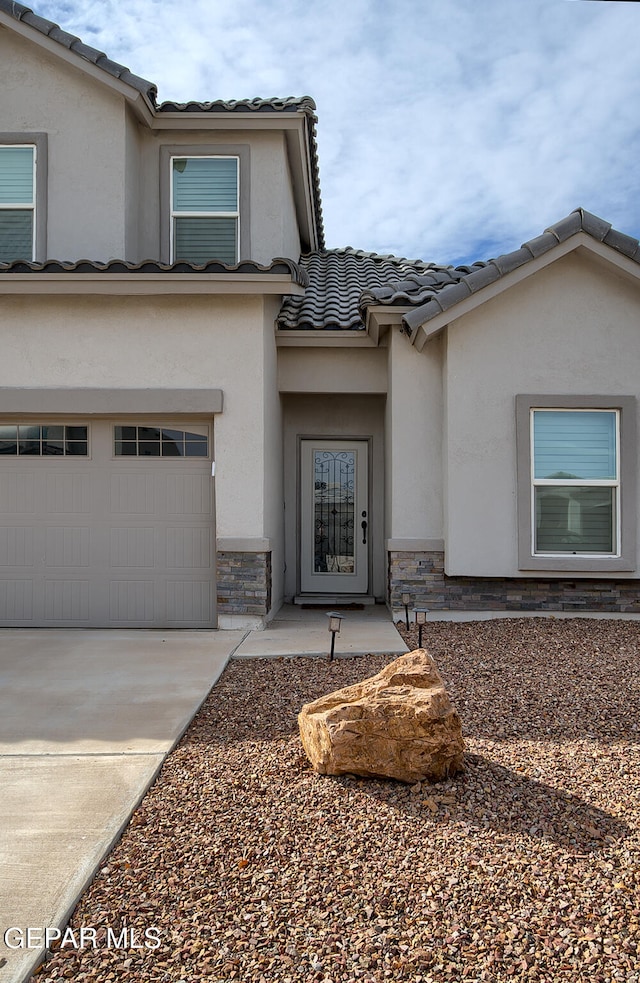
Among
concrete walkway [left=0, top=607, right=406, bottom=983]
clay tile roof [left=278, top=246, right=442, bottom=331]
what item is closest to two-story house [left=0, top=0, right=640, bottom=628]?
clay tile roof [left=278, top=246, right=442, bottom=331]

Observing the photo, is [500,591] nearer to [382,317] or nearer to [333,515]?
[333,515]

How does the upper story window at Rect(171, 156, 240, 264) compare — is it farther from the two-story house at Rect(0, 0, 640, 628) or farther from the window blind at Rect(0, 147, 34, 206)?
the window blind at Rect(0, 147, 34, 206)

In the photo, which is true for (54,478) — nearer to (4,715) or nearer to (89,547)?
(89,547)

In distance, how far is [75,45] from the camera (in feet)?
32.3

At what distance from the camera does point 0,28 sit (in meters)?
10.2

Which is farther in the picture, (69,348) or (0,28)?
(0,28)

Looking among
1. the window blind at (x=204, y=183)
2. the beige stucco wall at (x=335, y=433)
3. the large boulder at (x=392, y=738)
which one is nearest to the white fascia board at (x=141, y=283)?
the window blind at (x=204, y=183)

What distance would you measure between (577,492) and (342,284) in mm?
5297

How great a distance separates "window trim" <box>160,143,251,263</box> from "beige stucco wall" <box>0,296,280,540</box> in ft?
6.25

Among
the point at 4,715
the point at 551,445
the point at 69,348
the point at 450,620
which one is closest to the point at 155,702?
the point at 4,715

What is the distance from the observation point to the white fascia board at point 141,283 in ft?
28.5

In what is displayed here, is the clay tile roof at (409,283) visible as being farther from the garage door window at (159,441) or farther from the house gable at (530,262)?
the garage door window at (159,441)

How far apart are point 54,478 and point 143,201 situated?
4350 millimetres

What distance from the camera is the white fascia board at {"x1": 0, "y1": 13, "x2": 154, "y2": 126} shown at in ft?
32.2
